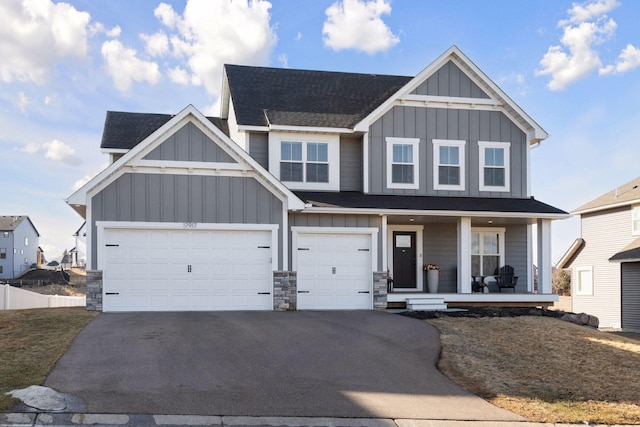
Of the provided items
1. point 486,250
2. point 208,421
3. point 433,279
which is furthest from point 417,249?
point 208,421

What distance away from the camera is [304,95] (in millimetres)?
21188

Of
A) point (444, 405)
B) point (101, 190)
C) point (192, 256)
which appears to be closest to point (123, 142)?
point (101, 190)

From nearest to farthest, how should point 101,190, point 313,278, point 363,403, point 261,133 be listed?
point 363,403
point 101,190
point 313,278
point 261,133

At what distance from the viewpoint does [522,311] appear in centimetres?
1764

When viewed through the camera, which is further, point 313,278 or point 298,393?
point 313,278

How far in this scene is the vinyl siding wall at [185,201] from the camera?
623 inches

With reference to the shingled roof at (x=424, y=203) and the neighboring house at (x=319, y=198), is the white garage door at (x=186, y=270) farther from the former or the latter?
the shingled roof at (x=424, y=203)

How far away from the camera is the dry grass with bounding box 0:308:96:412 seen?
845 cm

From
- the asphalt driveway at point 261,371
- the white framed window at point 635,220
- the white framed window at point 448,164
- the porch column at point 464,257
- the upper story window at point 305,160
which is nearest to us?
the asphalt driveway at point 261,371

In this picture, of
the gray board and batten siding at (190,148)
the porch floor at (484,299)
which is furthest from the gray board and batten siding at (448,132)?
the gray board and batten siding at (190,148)

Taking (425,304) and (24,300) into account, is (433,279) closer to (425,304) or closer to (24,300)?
(425,304)

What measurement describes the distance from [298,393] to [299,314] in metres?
7.42

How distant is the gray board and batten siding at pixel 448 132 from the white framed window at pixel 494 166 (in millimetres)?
143

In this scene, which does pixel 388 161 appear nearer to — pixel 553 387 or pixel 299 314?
pixel 299 314
